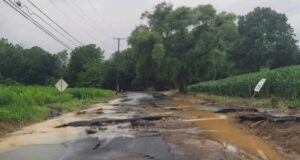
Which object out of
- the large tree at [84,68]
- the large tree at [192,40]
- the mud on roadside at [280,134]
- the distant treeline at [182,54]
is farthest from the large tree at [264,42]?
the mud on roadside at [280,134]

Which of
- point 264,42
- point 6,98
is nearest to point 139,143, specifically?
point 6,98

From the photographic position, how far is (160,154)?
10.8 meters

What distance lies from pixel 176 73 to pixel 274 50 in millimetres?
20615

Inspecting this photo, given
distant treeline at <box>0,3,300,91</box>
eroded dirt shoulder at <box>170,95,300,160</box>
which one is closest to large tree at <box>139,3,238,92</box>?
distant treeline at <box>0,3,300,91</box>

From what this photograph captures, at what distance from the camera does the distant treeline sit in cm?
6353

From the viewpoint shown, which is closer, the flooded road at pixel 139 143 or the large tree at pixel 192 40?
the flooded road at pixel 139 143

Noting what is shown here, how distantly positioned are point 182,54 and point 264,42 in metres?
19.6

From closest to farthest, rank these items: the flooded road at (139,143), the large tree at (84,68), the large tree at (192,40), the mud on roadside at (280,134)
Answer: the flooded road at (139,143) < the mud on roadside at (280,134) < the large tree at (192,40) < the large tree at (84,68)

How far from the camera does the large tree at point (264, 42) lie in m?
75.0

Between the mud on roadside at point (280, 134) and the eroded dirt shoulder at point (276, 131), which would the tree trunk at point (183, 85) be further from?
the mud on roadside at point (280, 134)

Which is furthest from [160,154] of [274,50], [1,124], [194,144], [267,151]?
[274,50]

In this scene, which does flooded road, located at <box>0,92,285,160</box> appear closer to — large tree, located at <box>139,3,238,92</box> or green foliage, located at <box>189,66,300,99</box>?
green foliage, located at <box>189,66,300,99</box>

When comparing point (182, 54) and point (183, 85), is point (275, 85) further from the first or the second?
point (183, 85)

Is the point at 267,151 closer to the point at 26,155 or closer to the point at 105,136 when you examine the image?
the point at 105,136
